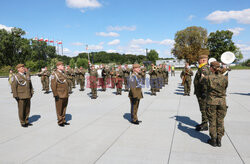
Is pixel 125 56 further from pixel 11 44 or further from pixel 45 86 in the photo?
pixel 45 86

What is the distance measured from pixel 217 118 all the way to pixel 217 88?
0.65 meters

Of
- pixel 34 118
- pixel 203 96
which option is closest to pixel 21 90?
pixel 34 118

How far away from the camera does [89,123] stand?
578 centimetres

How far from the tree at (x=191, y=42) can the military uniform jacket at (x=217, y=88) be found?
5405 centimetres

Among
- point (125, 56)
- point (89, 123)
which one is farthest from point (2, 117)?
point (125, 56)

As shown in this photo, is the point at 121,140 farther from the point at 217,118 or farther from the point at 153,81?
the point at 153,81

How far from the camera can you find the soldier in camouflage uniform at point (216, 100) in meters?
3.75

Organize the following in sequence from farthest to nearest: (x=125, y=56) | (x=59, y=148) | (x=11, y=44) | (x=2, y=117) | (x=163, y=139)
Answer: (x=125, y=56) → (x=11, y=44) → (x=2, y=117) → (x=163, y=139) → (x=59, y=148)

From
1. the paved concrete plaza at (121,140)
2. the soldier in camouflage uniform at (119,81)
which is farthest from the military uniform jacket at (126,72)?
the paved concrete plaza at (121,140)

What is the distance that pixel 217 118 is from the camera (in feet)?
12.6

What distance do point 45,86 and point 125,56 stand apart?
153m

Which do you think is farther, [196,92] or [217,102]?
[196,92]

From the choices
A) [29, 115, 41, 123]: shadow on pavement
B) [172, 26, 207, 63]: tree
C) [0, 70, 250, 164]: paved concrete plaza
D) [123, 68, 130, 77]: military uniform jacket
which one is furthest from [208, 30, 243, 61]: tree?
[29, 115, 41, 123]: shadow on pavement

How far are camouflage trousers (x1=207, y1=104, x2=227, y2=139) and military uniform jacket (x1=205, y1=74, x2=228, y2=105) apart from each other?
11cm
